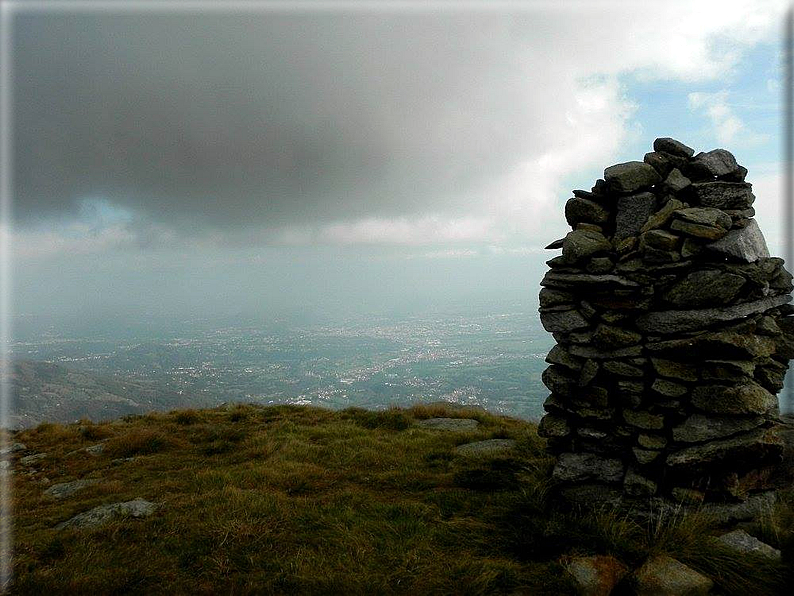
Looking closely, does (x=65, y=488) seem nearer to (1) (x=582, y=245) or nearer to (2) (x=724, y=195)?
(1) (x=582, y=245)

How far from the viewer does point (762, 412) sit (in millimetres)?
7027

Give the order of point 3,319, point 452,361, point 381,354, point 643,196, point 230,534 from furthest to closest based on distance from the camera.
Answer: point 381,354, point 452,361, point 643,196, point 230,534, point 3,319

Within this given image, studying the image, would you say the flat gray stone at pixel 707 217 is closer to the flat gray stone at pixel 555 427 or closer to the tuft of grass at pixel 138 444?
the flat gray stone at pixel 555 427

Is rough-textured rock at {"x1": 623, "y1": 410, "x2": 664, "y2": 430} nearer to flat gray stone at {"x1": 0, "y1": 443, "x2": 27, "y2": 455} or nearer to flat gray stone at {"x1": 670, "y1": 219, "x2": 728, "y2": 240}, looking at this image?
flat gray stone at {"x1": 670, "y1": 219, "x2": 728, "y2": 240}

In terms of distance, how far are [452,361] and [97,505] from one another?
150411 mm

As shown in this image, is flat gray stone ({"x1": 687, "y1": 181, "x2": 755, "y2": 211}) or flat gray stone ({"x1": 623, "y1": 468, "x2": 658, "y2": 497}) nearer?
flat gray stone ({"x1": 623, "y1": 468, "x2": 658, "y2": 497})

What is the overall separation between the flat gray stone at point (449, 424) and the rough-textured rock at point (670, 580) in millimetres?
9773

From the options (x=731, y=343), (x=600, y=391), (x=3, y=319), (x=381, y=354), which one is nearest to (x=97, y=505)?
(x=3, y=319)

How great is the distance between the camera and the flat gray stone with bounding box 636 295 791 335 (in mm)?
7414

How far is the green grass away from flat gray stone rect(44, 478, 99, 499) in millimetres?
311

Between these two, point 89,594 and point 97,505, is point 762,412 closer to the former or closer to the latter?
point 89,594

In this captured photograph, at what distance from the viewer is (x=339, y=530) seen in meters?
7.49

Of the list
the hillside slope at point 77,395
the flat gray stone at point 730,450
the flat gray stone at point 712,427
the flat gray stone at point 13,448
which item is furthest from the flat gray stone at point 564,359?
the hillside slope at point 77,395

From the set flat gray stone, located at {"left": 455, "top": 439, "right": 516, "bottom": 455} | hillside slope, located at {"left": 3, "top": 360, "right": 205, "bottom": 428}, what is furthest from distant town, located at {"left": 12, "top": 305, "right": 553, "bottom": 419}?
flat gray stone, located at {"left": 455, "top": 439, "right": 516, "bottom": 455}
